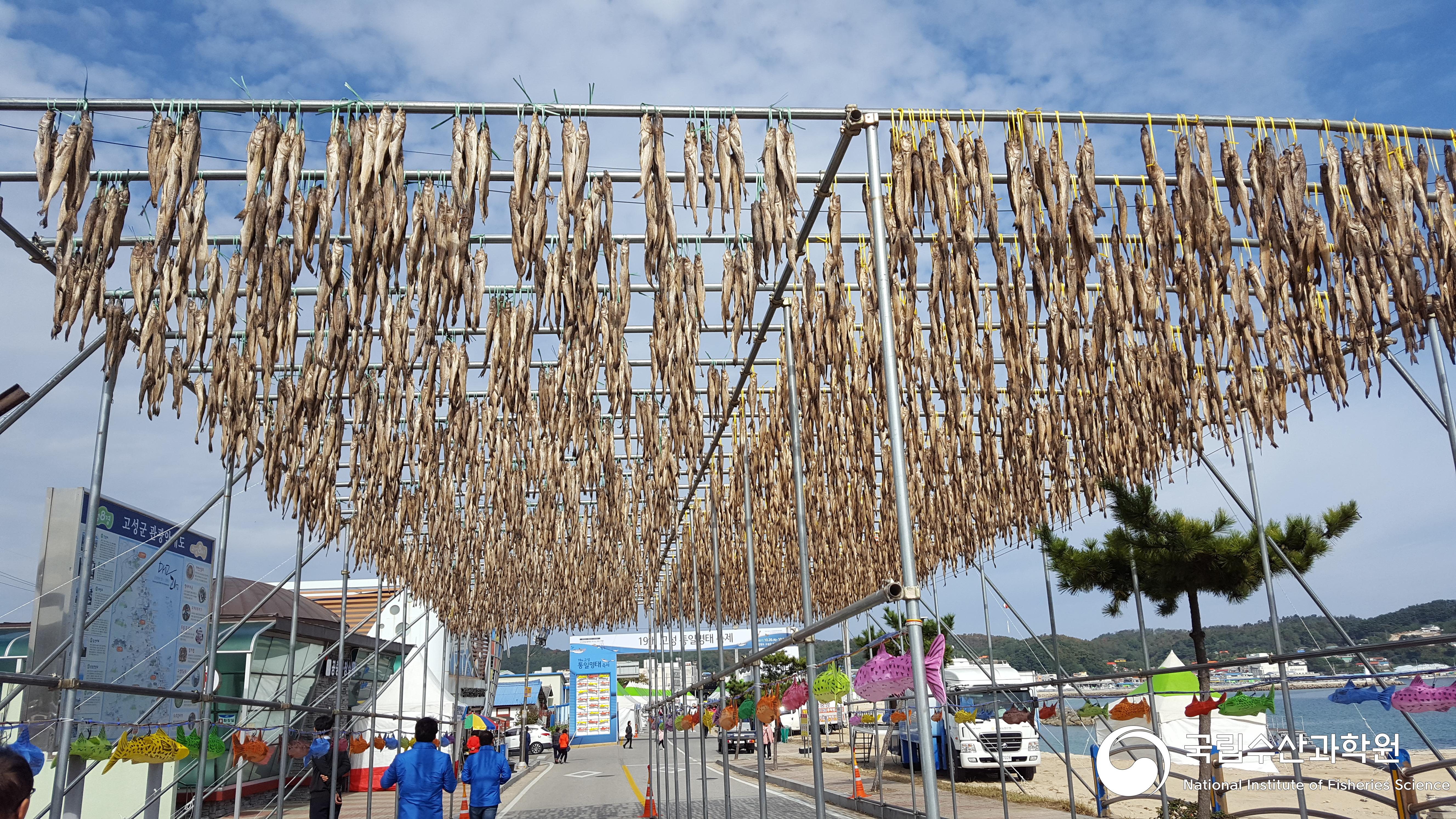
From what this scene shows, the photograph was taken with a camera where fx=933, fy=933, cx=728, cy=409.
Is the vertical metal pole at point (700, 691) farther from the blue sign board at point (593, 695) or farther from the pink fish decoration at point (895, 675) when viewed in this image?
the blue sign board at point (593, 695)

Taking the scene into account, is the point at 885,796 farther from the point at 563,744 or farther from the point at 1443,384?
the point at 563,744

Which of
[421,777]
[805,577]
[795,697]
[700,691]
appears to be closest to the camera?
[805,577]

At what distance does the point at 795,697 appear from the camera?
888 centimetres

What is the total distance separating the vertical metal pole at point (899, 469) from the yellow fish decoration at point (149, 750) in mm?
6338

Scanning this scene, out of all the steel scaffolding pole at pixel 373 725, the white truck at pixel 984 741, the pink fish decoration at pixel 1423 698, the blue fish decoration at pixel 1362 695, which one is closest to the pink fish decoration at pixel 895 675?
the pink fish decoration at pixel 1423 698

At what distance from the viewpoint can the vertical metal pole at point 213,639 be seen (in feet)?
26.1

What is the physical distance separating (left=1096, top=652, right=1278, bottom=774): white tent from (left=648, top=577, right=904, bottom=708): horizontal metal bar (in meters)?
3.52

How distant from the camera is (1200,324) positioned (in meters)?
7.23

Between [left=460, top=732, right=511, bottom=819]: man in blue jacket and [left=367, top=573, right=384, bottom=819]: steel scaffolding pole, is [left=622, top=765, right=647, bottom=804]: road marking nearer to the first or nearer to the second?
[left=367, top=573, right=384, bottom=819]: steel scaffolding pole

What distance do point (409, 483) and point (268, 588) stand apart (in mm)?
13978

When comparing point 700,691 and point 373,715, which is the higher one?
point 700,691

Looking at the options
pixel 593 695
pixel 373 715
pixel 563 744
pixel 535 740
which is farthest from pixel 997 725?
pixel 593 695

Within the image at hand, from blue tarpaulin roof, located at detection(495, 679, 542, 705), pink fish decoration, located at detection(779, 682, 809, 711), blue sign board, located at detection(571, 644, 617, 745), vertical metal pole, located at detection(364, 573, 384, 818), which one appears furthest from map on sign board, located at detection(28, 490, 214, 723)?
blue tarpaulin roof, located at detection(495, 679, 542, 705)

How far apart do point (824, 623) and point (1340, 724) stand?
74.5 metres
